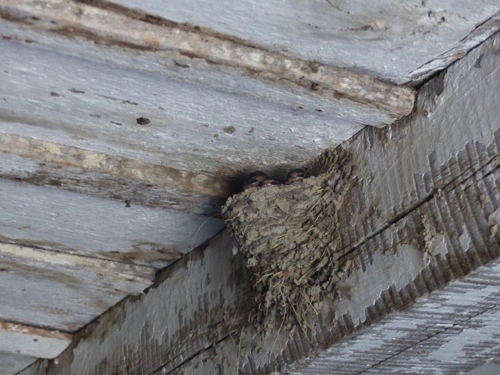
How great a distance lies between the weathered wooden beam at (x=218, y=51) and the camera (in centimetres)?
188

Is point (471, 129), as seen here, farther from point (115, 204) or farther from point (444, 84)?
point (115, 204)

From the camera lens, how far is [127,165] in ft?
8.27

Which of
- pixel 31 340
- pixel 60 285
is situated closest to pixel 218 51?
pixel 60 285

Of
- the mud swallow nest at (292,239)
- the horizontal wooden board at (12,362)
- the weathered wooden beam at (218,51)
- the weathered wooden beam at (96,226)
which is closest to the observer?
the weathered wooden beam at (218,51)

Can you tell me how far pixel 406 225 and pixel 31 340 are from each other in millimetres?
2126

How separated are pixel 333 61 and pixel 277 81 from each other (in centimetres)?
14

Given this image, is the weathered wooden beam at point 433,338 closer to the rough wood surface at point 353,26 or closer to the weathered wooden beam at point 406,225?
the weathered wooden beam at point 406,225

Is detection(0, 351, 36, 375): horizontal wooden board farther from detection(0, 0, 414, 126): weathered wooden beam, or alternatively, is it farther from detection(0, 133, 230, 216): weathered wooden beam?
detection(0, 0, 414, 126): weathered wooden beam

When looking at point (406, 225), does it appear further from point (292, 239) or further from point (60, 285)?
point (60, 285)

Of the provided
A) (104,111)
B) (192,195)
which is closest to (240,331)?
(192,195)

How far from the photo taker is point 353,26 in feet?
6.61

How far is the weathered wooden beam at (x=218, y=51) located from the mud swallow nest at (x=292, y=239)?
0.75ft

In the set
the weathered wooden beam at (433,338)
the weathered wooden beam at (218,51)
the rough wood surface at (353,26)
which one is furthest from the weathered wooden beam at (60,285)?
the rough wood surface at (353,26)

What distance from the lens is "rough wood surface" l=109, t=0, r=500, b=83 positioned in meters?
1.95
